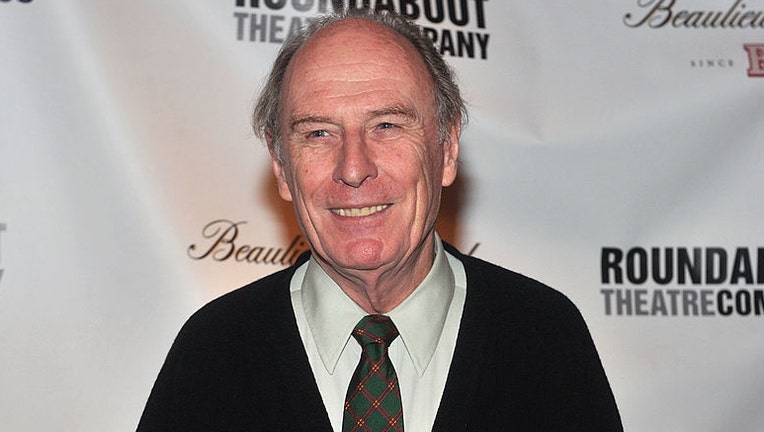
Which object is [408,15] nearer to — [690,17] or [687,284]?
[690,17]

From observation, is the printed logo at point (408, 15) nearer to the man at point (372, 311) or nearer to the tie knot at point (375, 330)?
the man at point (372, 311)

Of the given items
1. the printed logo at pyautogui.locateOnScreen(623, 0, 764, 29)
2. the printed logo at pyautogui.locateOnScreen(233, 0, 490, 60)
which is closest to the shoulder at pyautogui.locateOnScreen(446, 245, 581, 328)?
the printed logo at pyautogui.locateOnScreen(233, 0, 490, 60)

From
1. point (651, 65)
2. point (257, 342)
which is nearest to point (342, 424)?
point (257, 342)

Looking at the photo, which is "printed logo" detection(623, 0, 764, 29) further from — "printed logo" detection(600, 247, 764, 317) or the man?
the man

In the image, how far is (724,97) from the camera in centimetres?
297

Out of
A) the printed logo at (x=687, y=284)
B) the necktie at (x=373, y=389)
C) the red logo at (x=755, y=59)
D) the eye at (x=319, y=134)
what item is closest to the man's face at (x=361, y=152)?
the eye at (x=319, y=134)

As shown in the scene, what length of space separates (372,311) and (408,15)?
1227 millimetres

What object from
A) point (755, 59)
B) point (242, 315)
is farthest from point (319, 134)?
point (755, 59)

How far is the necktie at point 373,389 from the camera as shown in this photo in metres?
1.75

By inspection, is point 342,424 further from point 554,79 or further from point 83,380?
point 554,79

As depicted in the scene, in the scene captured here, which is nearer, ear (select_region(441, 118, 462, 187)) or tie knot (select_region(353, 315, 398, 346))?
tie knot (select_region(353, 315, 398, 346))

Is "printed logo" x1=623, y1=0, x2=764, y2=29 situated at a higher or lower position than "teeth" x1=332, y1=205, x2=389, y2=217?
higher

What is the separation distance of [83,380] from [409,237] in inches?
52.8

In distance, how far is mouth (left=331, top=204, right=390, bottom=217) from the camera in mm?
1746
